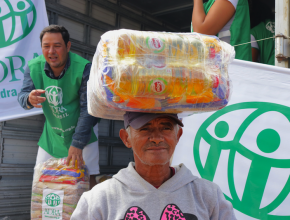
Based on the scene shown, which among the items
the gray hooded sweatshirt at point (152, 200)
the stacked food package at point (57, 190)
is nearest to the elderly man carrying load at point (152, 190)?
the gray hooded sweatshirt at point (152, 200)

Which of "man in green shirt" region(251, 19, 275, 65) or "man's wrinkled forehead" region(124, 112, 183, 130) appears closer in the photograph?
"man's wrinkled forehead" region(124, 112, 183, 130)

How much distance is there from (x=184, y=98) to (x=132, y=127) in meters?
0.31

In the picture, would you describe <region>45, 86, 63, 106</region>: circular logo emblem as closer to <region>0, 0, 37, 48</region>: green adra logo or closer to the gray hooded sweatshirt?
<region>0, 0, 37, 48</region>: green adra logo

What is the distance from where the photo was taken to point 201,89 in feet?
4.60

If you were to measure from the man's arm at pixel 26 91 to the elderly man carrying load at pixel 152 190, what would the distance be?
1728 millimetres

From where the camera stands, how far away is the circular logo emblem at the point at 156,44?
4.42ft

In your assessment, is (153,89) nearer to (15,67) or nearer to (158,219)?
(158,219)

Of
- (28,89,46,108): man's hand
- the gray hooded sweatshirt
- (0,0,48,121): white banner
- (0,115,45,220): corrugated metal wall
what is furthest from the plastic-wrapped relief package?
(0,115,45,220): corrugated metal wall

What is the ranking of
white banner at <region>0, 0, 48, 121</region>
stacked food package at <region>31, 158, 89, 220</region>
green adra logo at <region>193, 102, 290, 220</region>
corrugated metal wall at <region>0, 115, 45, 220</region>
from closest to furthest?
green adra logo at <region>193, 102, 290, 220</region> < stacked food package at <region>31, 158, 89, 220</region> < white banner at <region>0, 0, 48, 121</region> < corrugated metal wall at <region>0, 115, 45, 220</region>

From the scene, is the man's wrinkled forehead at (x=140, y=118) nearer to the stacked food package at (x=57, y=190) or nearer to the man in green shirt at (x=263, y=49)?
the stacked food package at (x=57, y=190)

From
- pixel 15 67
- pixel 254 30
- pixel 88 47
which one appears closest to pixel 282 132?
pixel 254 30

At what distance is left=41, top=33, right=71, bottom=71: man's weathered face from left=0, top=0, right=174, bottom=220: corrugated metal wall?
126 cm

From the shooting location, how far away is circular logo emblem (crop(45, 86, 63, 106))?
3.19 m

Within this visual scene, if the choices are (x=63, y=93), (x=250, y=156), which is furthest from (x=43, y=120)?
(x=250, y=156)
